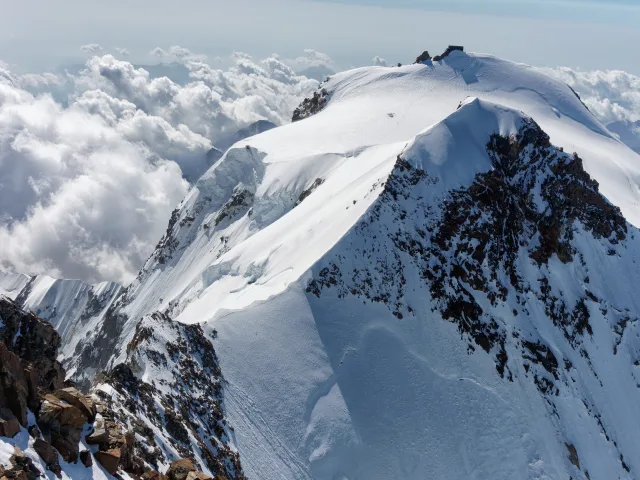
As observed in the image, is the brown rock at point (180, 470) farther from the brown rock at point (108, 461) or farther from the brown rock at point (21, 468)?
the brown rock at point (21, 468)

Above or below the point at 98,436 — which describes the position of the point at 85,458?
below

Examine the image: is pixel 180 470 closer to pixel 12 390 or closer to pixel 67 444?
pixel 67 444

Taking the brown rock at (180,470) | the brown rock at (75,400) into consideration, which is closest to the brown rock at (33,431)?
the brown rock at (75,400)

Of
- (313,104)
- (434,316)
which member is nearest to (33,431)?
(434,316)

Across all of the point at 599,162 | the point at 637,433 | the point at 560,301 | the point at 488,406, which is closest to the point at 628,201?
the point at 599,162

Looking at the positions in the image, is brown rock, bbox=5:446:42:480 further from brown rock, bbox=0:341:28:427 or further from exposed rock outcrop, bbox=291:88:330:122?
exposed rock outcrop, bbox=291:88:330:122

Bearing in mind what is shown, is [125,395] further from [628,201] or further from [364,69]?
[364,69]

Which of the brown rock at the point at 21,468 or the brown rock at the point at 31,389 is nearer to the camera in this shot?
the brown rock at the point at 21,468
